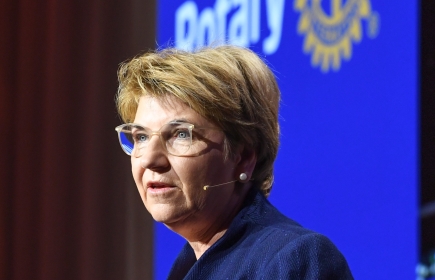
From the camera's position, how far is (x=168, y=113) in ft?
4.67

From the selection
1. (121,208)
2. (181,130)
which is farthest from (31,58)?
(181,130)

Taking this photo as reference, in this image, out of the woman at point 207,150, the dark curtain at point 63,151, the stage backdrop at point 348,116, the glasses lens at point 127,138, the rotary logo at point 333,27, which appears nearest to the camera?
the woman at point 207,150

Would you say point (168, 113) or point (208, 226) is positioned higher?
point (168, 113)

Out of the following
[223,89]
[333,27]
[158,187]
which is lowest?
[158,187]

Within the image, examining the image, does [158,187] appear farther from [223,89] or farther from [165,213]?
[223,89]

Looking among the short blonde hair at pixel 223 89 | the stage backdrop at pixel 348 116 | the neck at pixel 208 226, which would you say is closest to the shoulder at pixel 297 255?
the neck at pixel 208 226

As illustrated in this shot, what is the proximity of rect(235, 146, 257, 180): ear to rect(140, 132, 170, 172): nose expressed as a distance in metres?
0.17

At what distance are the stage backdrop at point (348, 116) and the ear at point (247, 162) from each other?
1101 millimetres

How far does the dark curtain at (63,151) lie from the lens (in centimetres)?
296

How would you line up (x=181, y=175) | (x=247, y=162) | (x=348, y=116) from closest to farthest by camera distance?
(x=181, y=175) → (x=247, y=162) → (x=348, y=116)

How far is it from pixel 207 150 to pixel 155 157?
11 centimetres

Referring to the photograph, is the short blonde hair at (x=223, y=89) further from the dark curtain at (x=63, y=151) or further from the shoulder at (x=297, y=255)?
the dark curtain at (x=63, y=151)

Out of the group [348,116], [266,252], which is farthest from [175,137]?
[348,116]

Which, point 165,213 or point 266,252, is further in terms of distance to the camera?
point 165,213
